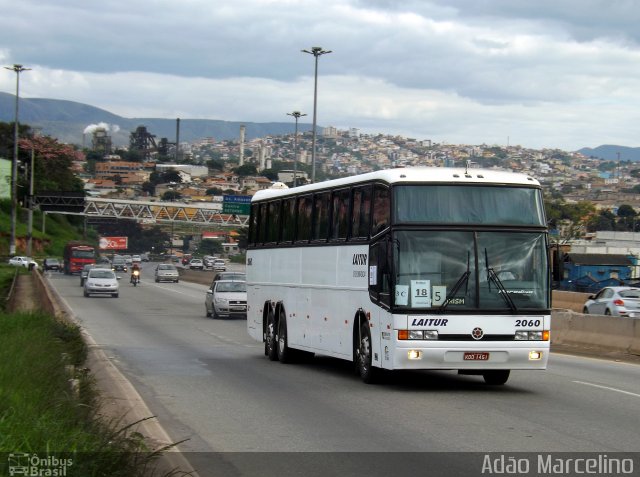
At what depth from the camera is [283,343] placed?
22625 millimetres

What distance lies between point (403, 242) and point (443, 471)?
6.59 m

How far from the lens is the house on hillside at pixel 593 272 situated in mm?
61625

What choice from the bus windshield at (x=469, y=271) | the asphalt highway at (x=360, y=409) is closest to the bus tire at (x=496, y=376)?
the asphalt highway at (x=360, y=409)

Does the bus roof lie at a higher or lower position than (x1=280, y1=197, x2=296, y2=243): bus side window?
higher

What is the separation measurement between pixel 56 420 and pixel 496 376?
1027 centimetres

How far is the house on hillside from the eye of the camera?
61.6 m

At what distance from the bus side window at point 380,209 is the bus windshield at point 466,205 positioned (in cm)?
24

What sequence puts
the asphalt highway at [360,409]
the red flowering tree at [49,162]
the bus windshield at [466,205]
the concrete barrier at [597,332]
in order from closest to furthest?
1. the asphalt highway at [360,409]
2. the bus windshield at [466,205]
3. the concrete barrier at [597,332]
4. the red flowering tree at [49,162]

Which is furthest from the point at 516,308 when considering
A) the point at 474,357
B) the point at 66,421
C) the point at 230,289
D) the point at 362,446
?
the point at 230,289

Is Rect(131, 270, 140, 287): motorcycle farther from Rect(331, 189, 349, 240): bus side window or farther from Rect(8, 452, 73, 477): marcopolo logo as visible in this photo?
Rect(8, 452, 73, 477): marcopolo logo

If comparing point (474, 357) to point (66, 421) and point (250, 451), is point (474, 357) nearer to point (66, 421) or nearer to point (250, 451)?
point (250, 451)

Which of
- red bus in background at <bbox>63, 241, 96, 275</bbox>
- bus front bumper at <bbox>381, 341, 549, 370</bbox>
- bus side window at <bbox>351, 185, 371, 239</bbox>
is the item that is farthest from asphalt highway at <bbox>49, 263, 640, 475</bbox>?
red bus in background at <bbox>63, 241, 96, 275</bbox>

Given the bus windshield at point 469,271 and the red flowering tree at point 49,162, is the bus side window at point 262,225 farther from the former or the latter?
the red flowering tree at point 49,162

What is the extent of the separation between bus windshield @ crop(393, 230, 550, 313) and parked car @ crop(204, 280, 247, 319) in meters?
25.7
